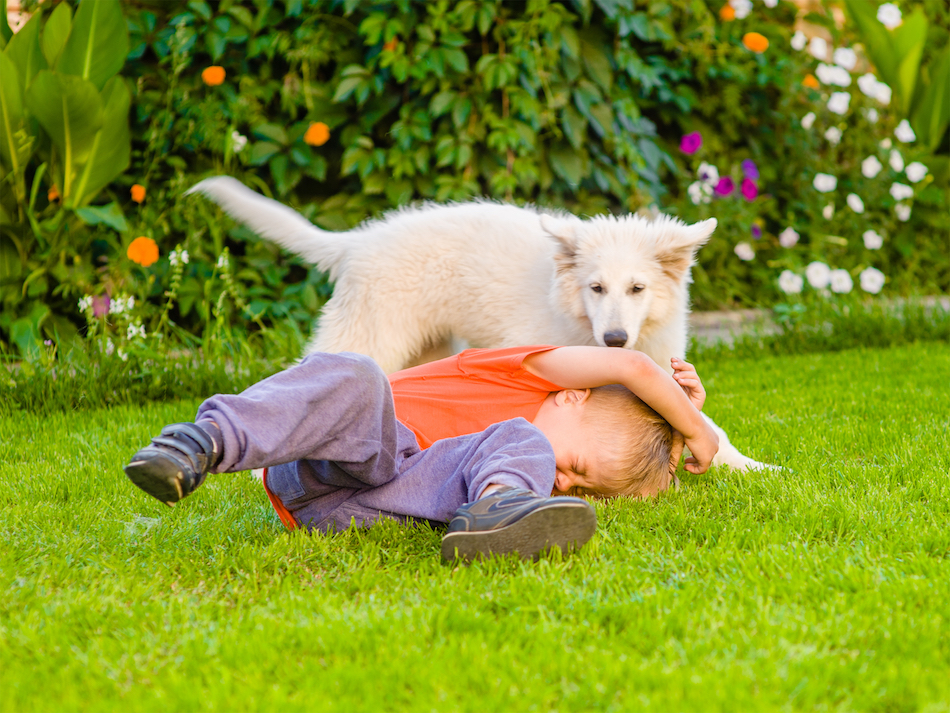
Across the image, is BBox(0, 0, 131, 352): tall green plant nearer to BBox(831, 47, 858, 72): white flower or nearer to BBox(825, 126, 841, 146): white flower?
BBox(825, 126, 841, 146): white flower

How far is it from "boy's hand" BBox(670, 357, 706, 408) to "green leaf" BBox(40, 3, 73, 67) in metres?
3.57

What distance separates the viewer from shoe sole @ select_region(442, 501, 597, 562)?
199cm

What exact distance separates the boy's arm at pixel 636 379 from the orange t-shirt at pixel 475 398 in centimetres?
4

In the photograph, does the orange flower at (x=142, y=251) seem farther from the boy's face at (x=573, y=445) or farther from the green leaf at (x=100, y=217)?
the boy's face at (x=573, y=445)

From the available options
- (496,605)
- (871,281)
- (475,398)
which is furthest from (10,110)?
(871,281)

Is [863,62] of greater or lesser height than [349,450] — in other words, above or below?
above

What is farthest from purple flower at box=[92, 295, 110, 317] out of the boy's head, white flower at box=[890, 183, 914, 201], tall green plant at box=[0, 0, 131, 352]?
white flower at box=[890, 183, 914, 201]

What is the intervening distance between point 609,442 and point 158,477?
4.09ft

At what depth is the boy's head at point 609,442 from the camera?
8.25 feet

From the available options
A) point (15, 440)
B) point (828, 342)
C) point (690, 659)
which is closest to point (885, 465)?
point (690, 659)

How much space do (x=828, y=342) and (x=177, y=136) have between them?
3942 millimetres

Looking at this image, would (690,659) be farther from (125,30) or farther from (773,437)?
(125,30)

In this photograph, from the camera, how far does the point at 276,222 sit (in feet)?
12.6

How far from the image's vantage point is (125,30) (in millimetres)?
4594
